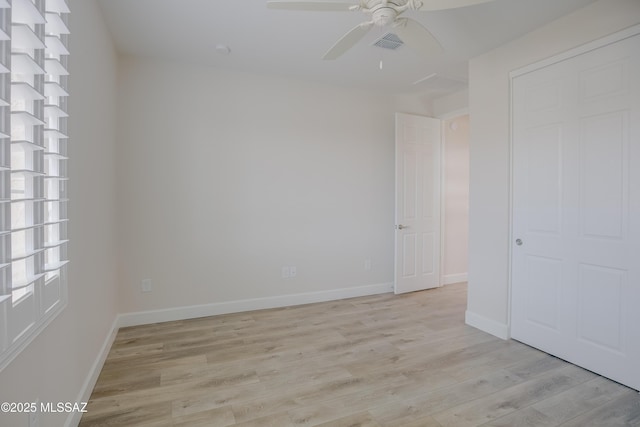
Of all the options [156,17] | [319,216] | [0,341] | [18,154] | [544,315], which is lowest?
[544,315]

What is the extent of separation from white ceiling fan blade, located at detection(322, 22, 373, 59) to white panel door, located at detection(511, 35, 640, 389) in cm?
178

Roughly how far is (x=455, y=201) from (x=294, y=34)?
11.4 feet

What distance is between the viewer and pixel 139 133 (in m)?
3.19

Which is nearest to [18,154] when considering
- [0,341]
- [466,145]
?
[0,341]

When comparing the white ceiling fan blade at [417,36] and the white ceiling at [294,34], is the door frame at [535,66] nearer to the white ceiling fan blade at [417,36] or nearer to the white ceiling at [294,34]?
the white ceiling at [294,34]

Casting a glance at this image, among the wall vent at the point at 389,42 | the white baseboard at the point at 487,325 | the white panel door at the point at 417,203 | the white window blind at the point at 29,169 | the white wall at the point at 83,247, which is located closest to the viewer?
the white window blind at the point at 29,169

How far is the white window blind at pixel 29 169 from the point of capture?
41.0 inches

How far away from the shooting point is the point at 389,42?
9.39ft

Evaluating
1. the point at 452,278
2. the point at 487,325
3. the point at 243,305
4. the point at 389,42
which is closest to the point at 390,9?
the point at 389,42

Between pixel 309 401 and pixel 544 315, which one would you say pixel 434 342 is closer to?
pixel 544 315

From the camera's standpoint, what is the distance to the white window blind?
1.04m

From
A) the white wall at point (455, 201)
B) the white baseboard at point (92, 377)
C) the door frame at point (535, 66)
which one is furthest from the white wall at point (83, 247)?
the white wall at point (455, 201)

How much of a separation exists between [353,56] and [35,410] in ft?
11.3

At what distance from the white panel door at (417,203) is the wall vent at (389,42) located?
1303 mm
